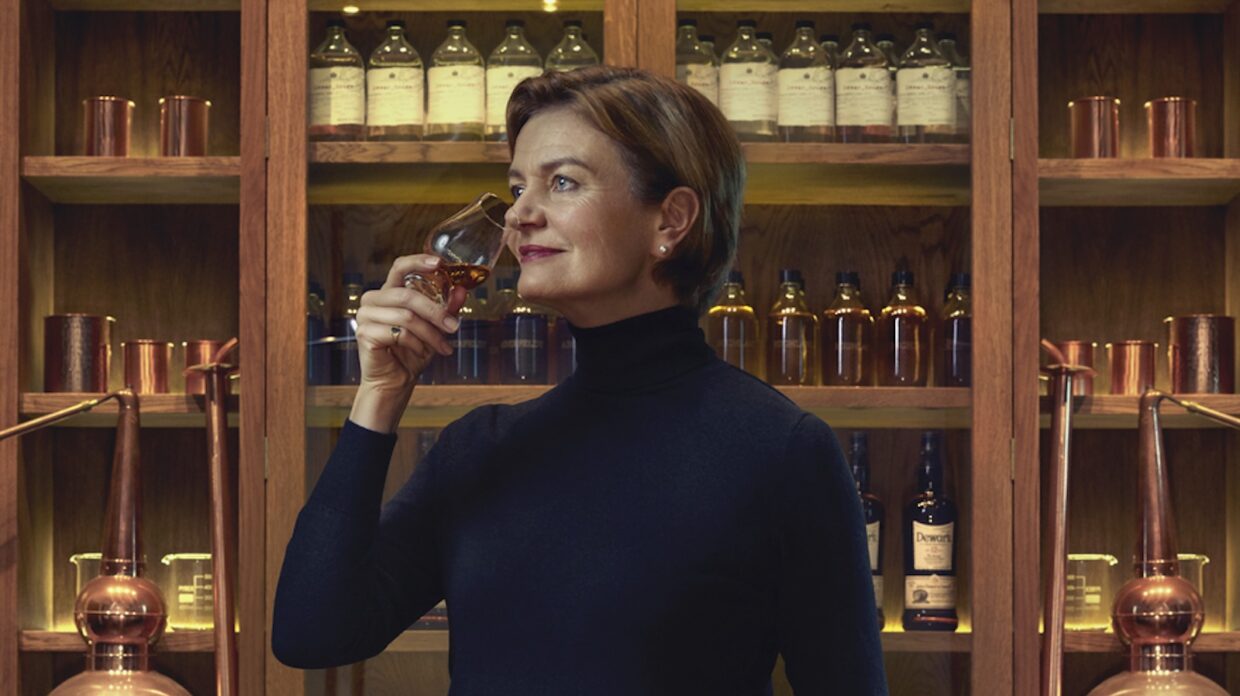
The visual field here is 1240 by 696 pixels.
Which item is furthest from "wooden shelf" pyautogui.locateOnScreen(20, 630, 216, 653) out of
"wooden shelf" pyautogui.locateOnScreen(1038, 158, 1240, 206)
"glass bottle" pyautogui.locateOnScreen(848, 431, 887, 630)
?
"wooden shelf" pyautogui.locateOnScreen(1038, 158, 1240, 206)

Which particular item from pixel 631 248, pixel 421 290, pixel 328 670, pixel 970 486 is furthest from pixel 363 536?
pixel 970 486

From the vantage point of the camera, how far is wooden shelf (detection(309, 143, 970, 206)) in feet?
8.04

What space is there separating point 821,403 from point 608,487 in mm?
1276

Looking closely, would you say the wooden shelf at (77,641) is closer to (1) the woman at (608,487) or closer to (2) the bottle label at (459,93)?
(2) the bottle label at (459,93)

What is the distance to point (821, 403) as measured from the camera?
2.45 m

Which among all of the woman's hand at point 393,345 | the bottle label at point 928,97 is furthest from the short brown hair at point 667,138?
the bottle label at point 928,97

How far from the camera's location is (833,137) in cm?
249

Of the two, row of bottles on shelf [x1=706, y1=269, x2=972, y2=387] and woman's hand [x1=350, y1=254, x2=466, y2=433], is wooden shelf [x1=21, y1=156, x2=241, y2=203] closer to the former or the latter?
row of bottles on shelf [x1=706, y1=269, x2=972, y2=387]

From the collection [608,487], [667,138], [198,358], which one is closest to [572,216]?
[667,138]

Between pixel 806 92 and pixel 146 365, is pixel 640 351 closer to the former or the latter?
pixel 806 92

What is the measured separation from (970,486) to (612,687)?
138 cm

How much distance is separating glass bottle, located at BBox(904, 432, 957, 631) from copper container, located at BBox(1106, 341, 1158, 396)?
1.12 ft

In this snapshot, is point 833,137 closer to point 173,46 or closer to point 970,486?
point 970,486

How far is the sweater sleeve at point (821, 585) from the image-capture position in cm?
118
